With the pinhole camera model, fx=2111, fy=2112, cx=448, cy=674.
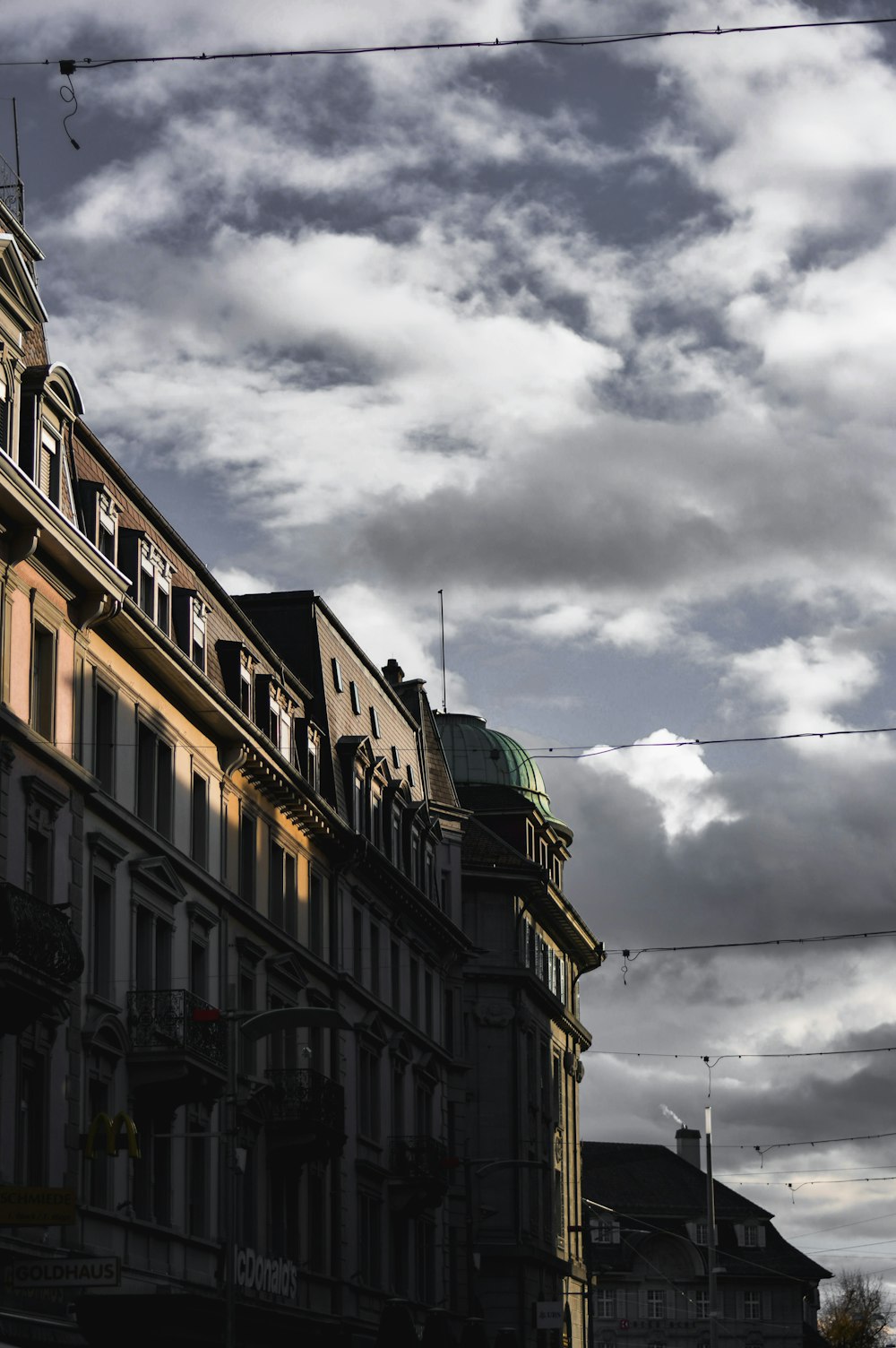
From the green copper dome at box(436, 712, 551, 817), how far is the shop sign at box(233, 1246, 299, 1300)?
45.4 m

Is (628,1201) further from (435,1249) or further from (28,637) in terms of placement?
(28,637)

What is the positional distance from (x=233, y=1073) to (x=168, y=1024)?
4383mm

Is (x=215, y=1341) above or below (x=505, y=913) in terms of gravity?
below

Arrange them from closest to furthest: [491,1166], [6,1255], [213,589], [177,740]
→ [6,1255]
[177,740]
[213,589]
[491,1166]

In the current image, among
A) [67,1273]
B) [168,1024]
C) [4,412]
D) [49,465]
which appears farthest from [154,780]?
[67,1273]

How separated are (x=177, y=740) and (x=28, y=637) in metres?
8.03

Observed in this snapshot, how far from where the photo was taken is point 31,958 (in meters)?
32.9

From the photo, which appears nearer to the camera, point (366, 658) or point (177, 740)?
point (177, 740)

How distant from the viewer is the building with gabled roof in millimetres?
131625

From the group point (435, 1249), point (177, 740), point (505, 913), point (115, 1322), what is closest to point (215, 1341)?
point (115, 1322)

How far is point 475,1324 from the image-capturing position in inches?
1987

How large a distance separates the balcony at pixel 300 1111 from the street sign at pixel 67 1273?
14.5 m

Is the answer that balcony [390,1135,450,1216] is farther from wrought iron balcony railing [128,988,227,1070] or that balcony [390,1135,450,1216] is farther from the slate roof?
the slate roof

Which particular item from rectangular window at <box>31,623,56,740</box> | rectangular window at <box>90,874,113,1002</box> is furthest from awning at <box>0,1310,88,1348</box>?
rectangular window at <box>31,623,56,740</box>
